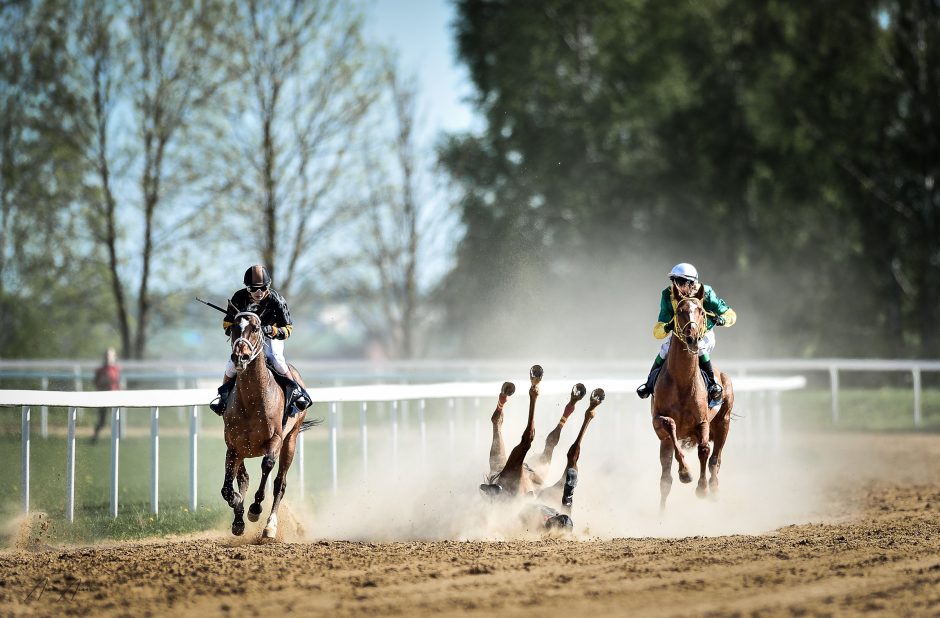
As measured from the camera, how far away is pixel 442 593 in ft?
19.2

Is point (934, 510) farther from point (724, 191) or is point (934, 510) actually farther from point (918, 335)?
point (724, 191)

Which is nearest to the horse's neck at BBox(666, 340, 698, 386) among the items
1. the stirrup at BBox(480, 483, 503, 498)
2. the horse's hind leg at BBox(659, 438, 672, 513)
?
the horse's hind leg at BBox(659, 438, 672, 513)

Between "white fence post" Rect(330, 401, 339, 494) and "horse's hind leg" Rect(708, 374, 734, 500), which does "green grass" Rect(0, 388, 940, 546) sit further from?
"horse's hind leg" Rect(708, 374, 734, 500)

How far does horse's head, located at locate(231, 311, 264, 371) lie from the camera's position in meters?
7.60

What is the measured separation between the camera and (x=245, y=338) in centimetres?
773

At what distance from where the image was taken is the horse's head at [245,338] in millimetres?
7602

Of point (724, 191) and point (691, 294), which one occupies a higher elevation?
point (724, 191)

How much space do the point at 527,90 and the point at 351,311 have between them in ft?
30.7

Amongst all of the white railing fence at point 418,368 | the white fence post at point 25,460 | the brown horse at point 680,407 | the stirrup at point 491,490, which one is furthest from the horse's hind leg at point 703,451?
the white railing fence at point 418,368

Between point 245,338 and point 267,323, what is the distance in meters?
0.63

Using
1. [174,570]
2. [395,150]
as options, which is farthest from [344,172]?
[174,570]

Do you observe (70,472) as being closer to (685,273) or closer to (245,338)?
(245,338)

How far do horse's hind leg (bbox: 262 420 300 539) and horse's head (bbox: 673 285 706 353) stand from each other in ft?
10.7

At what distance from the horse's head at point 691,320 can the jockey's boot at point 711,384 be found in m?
0.79
